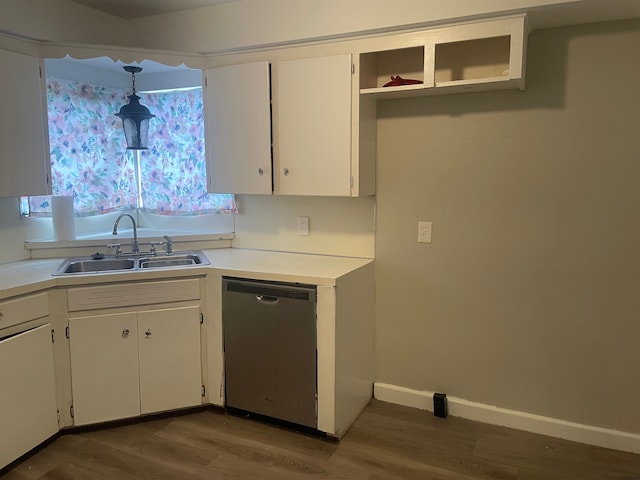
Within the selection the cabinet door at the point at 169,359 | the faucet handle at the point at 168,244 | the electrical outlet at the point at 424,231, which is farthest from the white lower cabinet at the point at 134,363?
the electrical outlet at the point at 424,231

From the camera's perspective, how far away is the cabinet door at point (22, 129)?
262 cm

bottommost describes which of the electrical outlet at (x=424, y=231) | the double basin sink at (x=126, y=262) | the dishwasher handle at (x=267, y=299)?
the dishwasher handle at (x=267, y=299)

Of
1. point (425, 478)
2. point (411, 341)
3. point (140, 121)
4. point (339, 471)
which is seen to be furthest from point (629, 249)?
point (140, 121)

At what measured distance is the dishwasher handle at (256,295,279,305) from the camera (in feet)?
8.63

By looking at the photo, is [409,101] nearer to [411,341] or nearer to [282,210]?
[282,210]

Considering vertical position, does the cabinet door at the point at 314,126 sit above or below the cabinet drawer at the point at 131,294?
above

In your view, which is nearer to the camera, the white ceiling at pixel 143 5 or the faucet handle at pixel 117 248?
the white ceiling at pixel 143 5

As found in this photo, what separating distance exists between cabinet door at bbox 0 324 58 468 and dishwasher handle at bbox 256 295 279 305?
1.08 m

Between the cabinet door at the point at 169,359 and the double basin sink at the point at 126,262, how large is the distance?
1.13 ft

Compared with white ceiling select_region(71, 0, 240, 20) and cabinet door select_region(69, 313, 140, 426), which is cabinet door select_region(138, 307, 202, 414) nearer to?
cabinet door select_region(69, 313, 140, 426)

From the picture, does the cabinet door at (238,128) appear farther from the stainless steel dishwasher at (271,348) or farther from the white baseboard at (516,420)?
the white baseboard at (516,420)

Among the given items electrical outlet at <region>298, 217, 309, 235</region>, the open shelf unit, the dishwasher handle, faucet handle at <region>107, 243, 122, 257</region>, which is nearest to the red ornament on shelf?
the open shelf unit

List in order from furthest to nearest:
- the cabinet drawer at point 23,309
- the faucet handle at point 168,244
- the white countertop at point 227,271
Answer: the faucet handle at point 168,244
the white countertop at point 227,271
the cabinet drawer at point 23,309

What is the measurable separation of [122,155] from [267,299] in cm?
178
